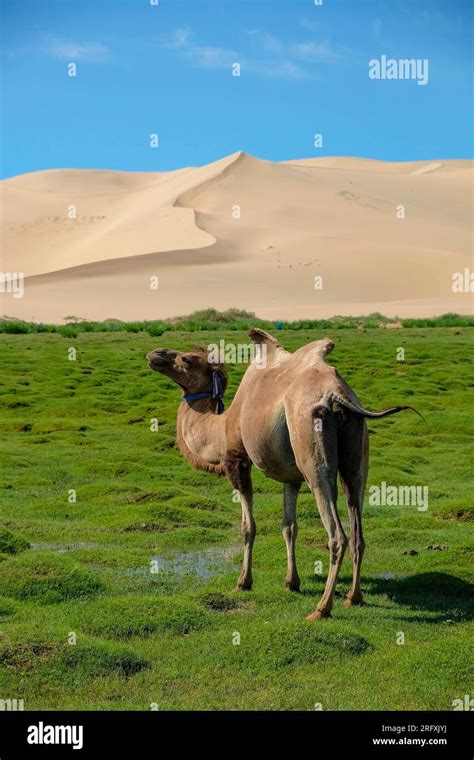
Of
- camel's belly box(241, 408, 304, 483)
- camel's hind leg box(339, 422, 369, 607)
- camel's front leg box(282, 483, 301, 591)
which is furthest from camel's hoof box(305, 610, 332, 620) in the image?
camel's belly box(241, 408, 304, 483)

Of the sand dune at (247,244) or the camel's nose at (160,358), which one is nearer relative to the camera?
the camel's nose at (160,358)

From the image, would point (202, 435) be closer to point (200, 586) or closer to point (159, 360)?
point (159, 360)

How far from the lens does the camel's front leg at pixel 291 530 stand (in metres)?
11.1

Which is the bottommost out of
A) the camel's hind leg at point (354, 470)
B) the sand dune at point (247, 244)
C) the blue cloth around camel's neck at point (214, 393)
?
the camel's hind leg at point (354, 470)

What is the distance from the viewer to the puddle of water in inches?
479

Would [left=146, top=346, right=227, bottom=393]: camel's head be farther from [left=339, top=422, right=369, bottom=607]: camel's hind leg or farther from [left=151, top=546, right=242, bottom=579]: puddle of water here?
[left=339, top=422, right=369, bottom=607]: camel's hind leg

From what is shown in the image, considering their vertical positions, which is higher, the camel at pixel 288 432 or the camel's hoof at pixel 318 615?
the camel at pixel 288 432

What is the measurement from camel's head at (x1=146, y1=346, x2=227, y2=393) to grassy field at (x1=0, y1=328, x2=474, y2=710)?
2152 millimetres

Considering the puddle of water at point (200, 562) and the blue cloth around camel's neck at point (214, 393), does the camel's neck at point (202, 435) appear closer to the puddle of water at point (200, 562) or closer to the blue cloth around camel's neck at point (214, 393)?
the blue cloth around camel's neck at point (214, 393)

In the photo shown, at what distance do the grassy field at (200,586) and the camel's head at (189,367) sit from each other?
84.7 inches
